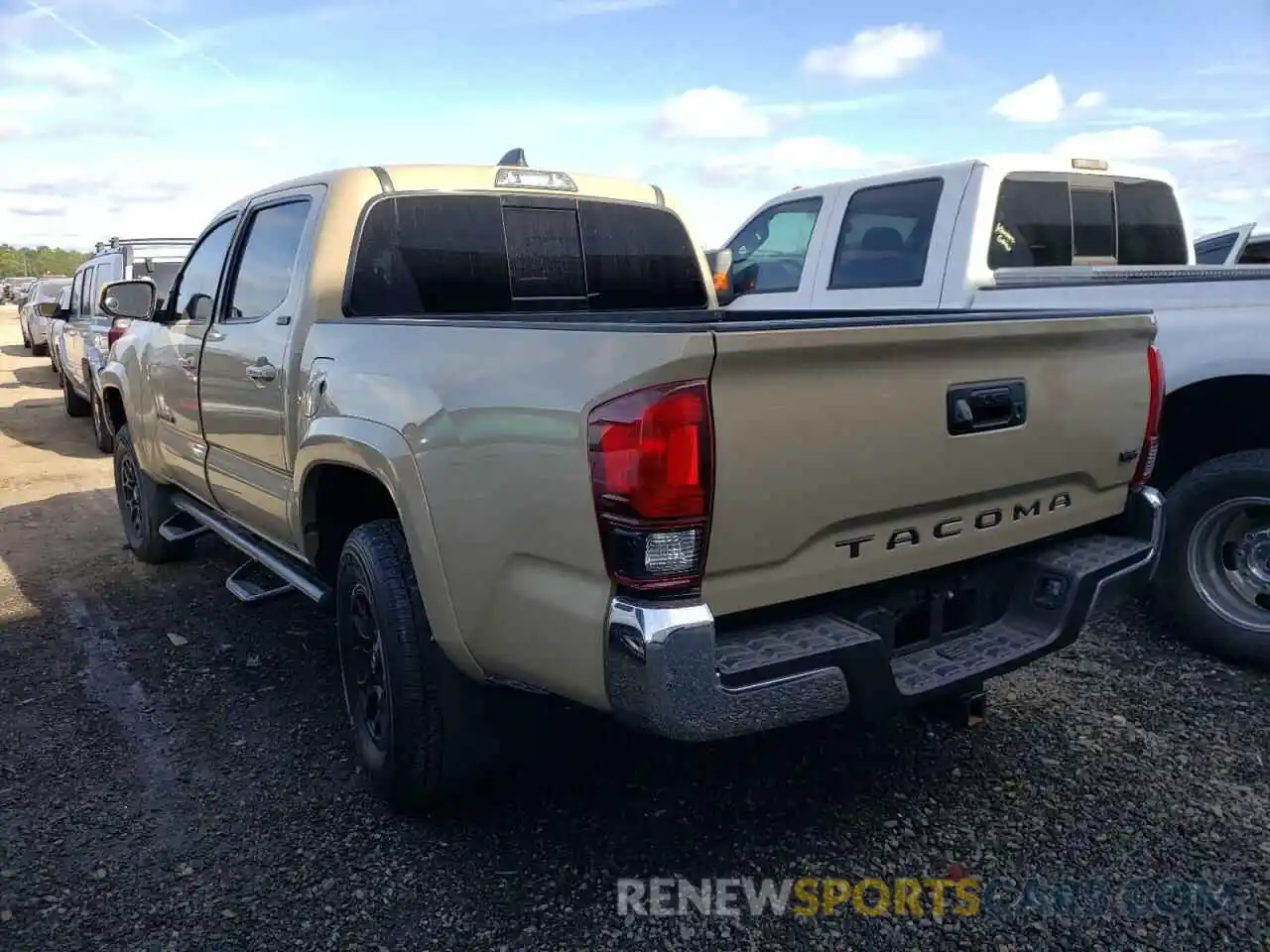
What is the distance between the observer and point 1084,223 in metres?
5.57

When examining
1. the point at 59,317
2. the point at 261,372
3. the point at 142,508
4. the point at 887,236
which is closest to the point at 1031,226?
the point at 887,236

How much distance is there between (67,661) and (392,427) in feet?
8.50

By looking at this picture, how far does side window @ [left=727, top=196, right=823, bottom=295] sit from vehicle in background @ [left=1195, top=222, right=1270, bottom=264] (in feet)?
13.0

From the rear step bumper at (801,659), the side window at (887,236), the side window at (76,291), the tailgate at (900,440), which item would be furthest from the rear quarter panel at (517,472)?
the side window at (76,291)

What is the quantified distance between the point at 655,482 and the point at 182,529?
436cm

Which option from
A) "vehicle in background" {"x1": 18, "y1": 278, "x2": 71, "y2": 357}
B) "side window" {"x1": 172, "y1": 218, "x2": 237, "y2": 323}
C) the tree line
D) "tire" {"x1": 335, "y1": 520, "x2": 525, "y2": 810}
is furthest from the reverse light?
the tree line

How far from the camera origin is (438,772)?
114 inches

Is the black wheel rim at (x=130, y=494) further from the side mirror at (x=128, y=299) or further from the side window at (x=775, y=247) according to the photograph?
the side window at (x=775, y=247)

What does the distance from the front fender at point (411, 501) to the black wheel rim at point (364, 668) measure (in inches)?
14.2

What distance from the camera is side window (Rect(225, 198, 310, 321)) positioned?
378 centimetres

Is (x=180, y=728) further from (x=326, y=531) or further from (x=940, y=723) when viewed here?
(x=940, y=723)

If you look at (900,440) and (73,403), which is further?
(73,403)

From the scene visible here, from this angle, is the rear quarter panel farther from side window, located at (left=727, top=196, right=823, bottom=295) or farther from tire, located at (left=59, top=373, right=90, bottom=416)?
tire, located at (left=59, top=373, right=90, bottom=416)

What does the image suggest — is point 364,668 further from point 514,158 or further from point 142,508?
point 142,508
